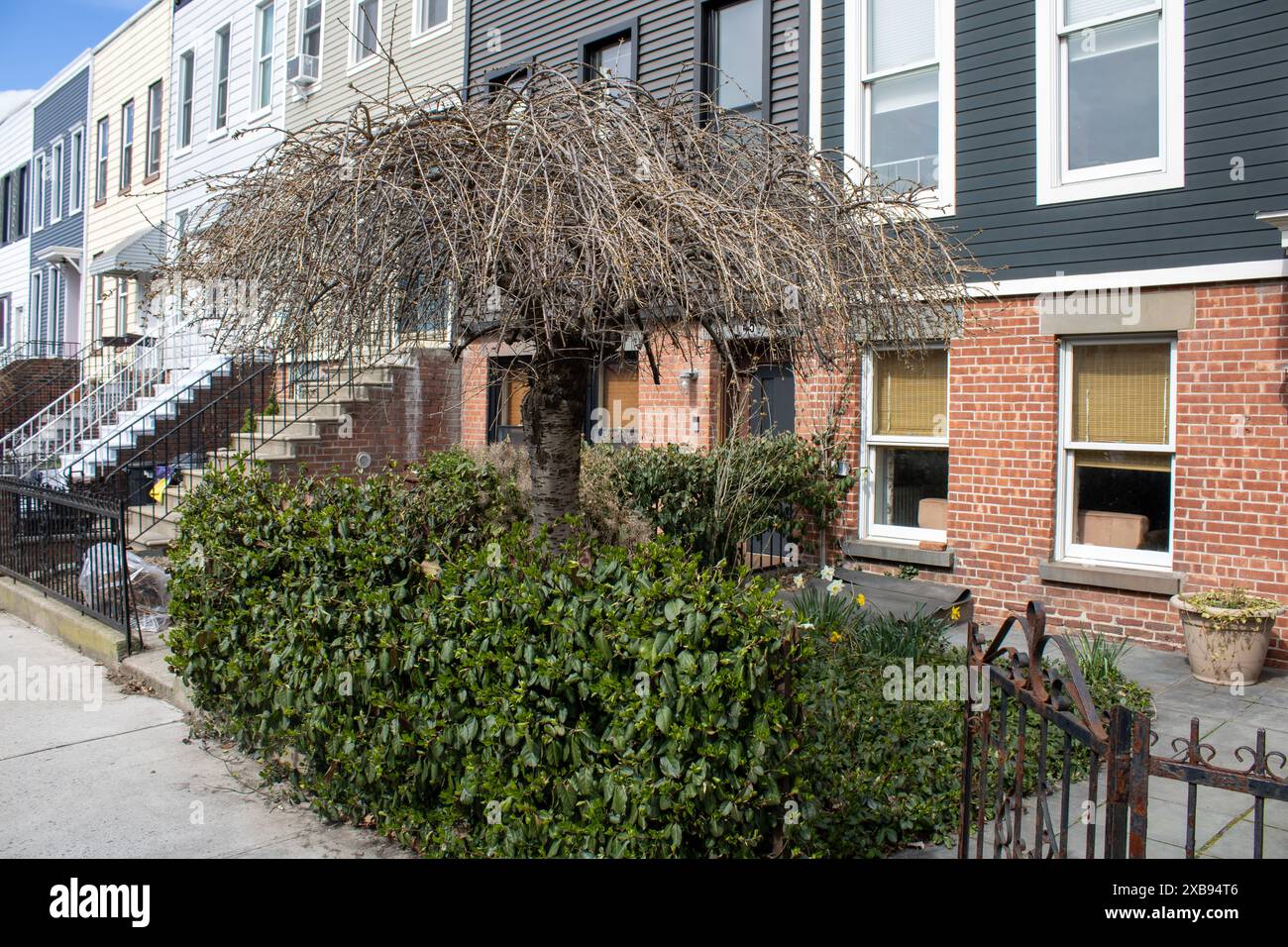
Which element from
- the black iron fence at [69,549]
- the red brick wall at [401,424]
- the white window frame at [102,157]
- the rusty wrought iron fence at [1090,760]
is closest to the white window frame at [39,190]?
the white window frame at [102,157]

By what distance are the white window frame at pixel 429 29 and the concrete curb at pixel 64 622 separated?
9.56 m

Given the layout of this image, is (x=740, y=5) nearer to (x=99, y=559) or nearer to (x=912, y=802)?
(x=99, y=559)

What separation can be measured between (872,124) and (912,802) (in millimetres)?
7167

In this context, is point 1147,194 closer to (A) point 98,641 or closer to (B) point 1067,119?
(B) point 1067,119

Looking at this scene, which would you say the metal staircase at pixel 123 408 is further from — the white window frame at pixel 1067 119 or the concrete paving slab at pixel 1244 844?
the concrete paving slab at pixel 1244 844

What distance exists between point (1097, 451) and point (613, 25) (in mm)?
7612

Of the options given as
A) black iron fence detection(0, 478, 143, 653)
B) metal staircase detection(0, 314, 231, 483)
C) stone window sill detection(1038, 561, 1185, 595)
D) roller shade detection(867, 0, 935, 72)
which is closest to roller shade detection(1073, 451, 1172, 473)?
stone window sill detection(1038, 561, 1185, 595)

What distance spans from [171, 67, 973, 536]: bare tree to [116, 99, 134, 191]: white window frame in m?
20.2

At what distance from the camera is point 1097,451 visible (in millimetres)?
8242

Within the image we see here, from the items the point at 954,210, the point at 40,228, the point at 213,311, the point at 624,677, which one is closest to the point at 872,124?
the point at 954,210

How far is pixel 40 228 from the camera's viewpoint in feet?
88.9

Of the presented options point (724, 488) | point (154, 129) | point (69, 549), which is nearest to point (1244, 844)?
point (724, 488)

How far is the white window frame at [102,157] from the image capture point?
23.4m
